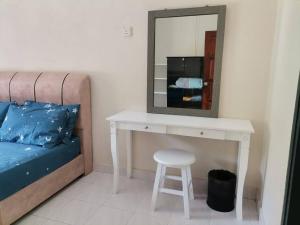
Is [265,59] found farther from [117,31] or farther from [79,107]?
[79,107]

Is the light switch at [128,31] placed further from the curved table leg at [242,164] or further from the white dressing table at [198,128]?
the curved table leg at [242,164]

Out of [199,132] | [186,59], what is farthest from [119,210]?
[186,59]

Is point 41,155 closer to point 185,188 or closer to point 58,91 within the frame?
point 58,91

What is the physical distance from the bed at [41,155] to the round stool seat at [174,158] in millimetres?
959

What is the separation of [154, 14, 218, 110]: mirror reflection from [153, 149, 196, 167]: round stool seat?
48 cm

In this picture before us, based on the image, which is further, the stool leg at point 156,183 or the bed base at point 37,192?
the stool leg at point 156,183

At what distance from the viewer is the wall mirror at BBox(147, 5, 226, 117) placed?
2.08 m

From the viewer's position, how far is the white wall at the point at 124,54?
2.03m

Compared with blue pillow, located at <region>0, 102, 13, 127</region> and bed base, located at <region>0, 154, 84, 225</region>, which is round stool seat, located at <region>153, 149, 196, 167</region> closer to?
bed base, located at <region>0, 154, 84, 225</region>

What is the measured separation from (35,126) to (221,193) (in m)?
1.78

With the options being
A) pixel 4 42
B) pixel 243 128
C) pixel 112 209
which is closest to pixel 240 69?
pixel 243 128

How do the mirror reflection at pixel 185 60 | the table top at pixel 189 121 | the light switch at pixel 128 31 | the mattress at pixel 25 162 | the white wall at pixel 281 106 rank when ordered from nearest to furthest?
the white wall at pixel 281 106 < the mattress at pixel 25 162 < the table top at pixel 189 121 < the mirror reflection at pixel 185 60 < the light switch at pixel 128 31

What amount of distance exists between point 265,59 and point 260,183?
1.09 meters

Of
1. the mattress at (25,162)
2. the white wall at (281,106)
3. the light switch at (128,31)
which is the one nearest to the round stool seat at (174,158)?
the white wall at (281,106)
